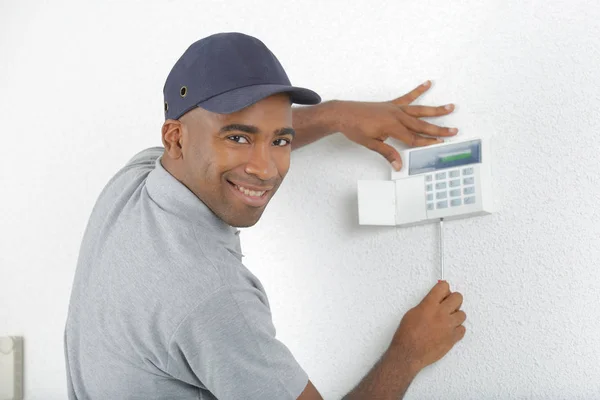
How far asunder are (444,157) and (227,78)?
390mm

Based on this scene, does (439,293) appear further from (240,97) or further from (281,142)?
(240,97)

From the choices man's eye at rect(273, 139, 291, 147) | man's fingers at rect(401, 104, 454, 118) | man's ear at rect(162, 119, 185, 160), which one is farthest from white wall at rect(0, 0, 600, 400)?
man's ear at rect(162, 119, 185, 160)

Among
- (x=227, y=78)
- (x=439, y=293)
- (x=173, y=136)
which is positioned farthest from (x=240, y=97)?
(x=439, y=293)

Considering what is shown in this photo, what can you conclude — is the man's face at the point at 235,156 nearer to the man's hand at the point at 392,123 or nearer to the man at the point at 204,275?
the man at the point at 204,275

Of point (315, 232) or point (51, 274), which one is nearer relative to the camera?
point (315, 232)

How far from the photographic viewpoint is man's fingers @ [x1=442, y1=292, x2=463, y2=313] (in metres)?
1.16

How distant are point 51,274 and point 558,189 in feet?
3.82

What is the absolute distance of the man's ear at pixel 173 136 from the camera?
1.07 metres

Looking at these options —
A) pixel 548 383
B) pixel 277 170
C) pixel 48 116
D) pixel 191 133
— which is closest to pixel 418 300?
pixel 548 383

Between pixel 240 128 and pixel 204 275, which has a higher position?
pixel 240 128

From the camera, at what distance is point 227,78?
3.36 feet

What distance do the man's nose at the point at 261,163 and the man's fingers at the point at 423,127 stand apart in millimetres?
273

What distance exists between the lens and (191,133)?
1.06 m

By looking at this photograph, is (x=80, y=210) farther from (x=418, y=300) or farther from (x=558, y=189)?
(x=558, y=189)
